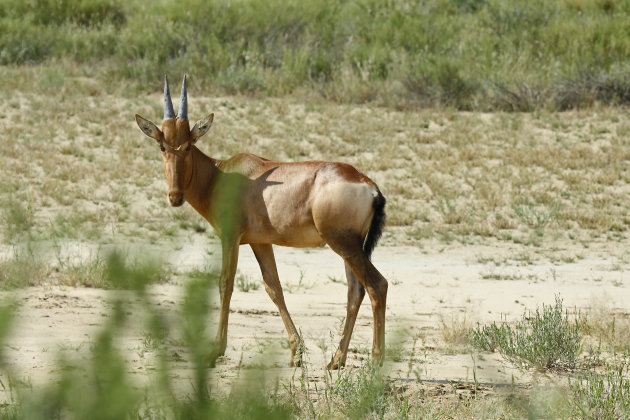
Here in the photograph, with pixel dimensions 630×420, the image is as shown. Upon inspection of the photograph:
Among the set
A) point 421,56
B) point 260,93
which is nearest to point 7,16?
point 260,93

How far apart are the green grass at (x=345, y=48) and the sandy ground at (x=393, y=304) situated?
7.78 metres

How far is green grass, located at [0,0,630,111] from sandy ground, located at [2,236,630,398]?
778cm

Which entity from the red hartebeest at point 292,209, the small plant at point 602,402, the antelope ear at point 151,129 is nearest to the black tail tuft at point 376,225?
the red hartebeest at point 292,209

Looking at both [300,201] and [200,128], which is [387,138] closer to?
[200,128]

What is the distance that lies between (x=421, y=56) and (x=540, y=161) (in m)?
5.76

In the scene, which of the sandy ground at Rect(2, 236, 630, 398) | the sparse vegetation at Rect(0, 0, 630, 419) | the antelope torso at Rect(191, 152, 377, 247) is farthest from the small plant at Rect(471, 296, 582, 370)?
the antelope torso at Rect(191, 152, 377, 247)

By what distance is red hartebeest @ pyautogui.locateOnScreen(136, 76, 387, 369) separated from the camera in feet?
23.9

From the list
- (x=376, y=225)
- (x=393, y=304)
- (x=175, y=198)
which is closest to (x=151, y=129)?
(x=175, y=198)

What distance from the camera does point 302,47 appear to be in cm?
2275

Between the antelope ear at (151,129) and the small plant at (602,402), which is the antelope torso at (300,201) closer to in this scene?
the antelope ear at (151,129)

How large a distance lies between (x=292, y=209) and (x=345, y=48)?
15.6 meters

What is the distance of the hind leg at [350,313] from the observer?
739 centimetres

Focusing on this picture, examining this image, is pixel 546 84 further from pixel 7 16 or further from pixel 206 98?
pixel 7 16

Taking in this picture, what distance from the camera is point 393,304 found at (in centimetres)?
1030
